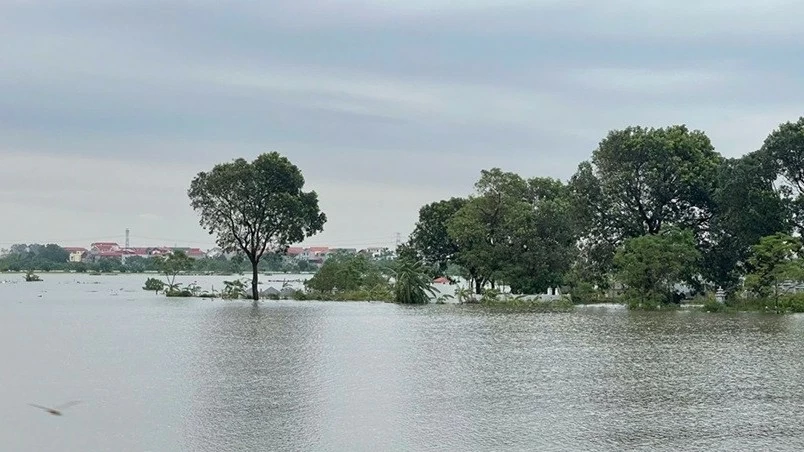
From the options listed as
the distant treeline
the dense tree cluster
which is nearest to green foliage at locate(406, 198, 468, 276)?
the dense tree cluster

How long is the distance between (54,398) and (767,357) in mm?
16578

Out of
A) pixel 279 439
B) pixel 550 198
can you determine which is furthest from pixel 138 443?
pixel 550 198

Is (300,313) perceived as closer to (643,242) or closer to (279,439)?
(643,242)

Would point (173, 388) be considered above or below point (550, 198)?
below

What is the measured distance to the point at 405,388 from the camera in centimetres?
1730

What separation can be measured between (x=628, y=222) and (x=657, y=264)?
731 cm

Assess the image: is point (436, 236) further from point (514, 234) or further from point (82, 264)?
point (82, 264)

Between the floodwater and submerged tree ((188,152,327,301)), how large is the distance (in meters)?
22.5

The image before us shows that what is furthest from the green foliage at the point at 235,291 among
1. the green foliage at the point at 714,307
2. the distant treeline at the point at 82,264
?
the distant treeline at the point at 82,264

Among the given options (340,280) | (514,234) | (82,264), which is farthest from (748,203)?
(82,264)

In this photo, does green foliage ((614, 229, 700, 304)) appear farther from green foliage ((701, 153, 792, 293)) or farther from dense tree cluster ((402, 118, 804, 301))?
green foliage ((701, 153, 792, 293))

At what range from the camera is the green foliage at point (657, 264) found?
42.8m

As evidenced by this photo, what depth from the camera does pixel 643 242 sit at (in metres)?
43.3

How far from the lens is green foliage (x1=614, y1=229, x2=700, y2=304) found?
4281cm
